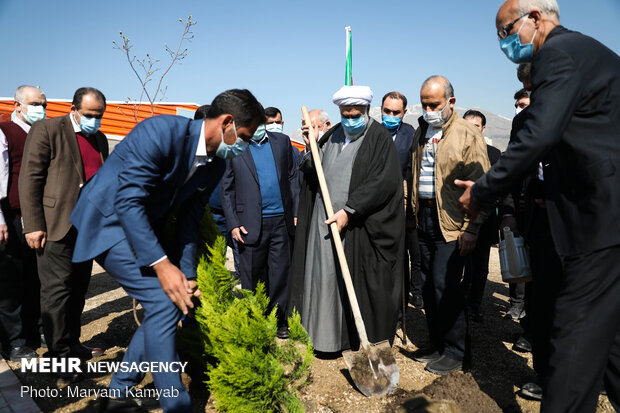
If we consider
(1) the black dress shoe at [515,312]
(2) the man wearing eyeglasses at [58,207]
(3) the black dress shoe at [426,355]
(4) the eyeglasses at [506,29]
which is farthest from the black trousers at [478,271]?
(2) the man wearing eyeglasses at [58,207]

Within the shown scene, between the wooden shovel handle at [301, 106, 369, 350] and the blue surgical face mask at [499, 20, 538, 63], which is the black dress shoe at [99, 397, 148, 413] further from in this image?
the blue surgical face mask at [499, 20, 538, 63]

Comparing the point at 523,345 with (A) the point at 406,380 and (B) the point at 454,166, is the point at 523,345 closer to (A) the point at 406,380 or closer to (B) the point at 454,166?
(A) the point at 406,380

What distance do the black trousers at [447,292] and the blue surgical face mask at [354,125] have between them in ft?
3.29

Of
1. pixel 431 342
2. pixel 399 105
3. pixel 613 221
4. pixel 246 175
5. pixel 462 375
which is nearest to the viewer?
pixel 613 221

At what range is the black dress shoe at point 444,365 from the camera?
12.3ft

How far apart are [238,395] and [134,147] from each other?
1.68m

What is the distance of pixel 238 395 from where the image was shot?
109 inches

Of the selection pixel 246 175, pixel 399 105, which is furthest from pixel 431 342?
pixel 399 105

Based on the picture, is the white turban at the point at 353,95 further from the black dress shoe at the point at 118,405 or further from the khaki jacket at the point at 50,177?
the black dress shoe at the point at 118,405

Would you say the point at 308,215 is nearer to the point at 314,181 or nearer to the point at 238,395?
the point at 314,181

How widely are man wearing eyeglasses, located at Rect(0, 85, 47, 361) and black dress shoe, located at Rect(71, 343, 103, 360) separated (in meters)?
0.55

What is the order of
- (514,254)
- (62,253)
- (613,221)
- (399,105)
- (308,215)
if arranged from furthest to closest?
(399,105)
(308,215)
(62,253)
(514,254)
(613,221)

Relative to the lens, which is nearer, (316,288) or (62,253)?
(62,253)

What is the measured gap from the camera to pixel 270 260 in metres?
5.07
